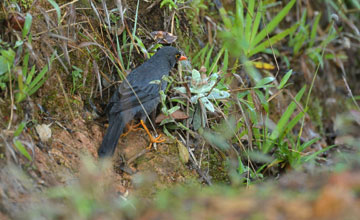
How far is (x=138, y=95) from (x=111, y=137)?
604mm

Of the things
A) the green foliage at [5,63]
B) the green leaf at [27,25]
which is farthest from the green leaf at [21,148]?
the green leaf at [27,25]

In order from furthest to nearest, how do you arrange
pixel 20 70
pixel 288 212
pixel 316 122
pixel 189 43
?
pixel 316 122, pixel 189 43, pixel 20 70, pixel 288 212

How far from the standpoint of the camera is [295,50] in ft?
21.6

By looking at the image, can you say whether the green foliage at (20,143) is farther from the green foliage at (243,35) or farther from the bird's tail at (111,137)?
the green foliage at (243,35)

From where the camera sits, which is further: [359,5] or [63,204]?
[359,5]

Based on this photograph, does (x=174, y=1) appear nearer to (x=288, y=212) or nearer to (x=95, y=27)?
(x=95, y=27)

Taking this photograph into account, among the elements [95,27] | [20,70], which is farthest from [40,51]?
[95,27]

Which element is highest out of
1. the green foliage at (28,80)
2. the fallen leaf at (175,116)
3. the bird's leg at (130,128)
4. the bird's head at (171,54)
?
the green foliage at (28,80)

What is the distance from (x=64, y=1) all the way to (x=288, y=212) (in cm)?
328

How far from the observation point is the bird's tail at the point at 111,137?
3.96 meters

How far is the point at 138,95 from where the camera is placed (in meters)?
4.46

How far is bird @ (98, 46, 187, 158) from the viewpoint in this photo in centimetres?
405

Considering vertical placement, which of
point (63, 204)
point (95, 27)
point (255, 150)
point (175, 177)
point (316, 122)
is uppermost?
point (95, 27)

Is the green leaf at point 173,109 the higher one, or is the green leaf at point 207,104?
the green leaf at point 207,104
